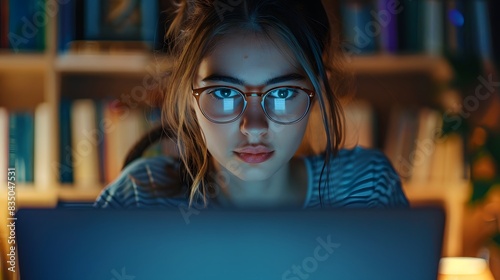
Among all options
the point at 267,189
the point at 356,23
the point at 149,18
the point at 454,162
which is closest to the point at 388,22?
the point at 356,23

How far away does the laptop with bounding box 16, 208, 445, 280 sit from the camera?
0.91 m

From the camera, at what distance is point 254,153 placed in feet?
4.69

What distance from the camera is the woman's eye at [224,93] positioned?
141cm

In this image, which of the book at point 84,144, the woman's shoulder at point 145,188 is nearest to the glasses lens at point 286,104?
the woman's shoulder at point 145,188

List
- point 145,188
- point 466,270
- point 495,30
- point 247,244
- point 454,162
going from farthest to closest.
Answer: point 454,162, point 495,30, point 466,270, point 145,188, point 247,244

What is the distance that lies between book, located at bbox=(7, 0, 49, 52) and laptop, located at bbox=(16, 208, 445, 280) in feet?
5.24

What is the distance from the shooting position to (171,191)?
158 centimetres

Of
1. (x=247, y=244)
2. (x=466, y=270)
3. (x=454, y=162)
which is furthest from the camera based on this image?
(x=454, y=162)

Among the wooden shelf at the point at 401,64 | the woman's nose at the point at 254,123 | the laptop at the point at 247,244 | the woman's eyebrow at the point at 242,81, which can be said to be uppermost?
the wooden shelf at the point at 401,64

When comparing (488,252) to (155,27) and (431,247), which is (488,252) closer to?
(155,27)

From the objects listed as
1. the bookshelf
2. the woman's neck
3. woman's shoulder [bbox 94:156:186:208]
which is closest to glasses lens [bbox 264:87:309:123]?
the woman's neck

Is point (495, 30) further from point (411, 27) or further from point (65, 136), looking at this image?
point (65, 136)

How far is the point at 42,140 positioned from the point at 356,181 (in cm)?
123

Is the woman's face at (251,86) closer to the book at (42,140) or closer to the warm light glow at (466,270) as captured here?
the warm light glow at (466,270)
